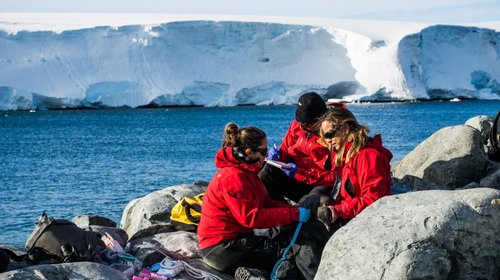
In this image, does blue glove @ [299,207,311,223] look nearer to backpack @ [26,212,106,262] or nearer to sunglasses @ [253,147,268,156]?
sunglasses @ [253,147,268,156]

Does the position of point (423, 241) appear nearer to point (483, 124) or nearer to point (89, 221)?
point (89, 221)

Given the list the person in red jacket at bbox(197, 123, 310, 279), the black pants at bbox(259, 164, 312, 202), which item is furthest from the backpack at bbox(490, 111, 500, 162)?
the person in red jacket at bbox(197, 123, 310, 279)

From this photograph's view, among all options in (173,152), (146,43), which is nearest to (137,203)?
(173,152)

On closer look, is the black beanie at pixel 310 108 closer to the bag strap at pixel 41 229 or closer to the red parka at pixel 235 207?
the red parka at pixel 235 207

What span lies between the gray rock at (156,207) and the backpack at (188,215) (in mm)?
1028

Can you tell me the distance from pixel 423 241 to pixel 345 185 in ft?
3.27

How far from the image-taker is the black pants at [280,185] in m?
5.99

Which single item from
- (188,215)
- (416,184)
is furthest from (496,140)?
(188,215)

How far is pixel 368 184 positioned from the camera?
4758mm

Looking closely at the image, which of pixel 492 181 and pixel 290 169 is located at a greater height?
pixel 290 169

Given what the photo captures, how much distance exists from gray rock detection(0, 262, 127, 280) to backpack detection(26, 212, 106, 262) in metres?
0.38

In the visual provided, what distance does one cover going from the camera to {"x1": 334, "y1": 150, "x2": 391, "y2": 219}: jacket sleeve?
15.5 ft

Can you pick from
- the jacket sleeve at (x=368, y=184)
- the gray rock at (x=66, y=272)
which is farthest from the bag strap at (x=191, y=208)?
the jacket sleeve at (x=368, y=184)

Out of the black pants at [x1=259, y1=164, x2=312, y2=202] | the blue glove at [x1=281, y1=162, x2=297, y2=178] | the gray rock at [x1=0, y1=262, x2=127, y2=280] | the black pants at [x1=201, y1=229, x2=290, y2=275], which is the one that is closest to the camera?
the gray rock at [x1=0, y1=262, x2=127, y2=280]
